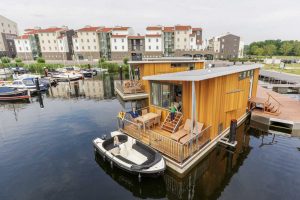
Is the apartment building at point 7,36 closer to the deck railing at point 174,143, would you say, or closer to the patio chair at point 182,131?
the deck railing at point 174,143

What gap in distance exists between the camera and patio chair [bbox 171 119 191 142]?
10908 millimetres

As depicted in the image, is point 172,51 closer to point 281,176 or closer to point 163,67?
point 163,67

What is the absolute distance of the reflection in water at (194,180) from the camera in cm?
881

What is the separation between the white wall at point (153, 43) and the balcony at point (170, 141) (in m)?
66.1

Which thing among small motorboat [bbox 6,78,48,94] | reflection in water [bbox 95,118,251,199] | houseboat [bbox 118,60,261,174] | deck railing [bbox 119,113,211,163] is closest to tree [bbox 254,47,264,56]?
houseboat [bbox 118,60,261,174]

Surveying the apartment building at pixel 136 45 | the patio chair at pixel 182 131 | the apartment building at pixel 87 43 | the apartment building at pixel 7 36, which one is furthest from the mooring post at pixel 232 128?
the apartment building at pixel 7 36

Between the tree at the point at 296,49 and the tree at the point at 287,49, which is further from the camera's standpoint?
the tree at the point at 287,49

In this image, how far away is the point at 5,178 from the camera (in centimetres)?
1004

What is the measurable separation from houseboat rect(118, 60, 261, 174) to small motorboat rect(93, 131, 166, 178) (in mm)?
759

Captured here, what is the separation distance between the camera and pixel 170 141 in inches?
394

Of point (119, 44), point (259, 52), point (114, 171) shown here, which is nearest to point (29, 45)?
point (119, 44)

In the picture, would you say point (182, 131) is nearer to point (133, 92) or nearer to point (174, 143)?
point (174, 143)

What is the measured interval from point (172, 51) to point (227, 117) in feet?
226

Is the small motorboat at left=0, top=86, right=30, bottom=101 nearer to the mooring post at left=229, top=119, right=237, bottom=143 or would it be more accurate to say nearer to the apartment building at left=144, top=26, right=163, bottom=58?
the mooring post at left=229, top=119, right=237, bottom=143
